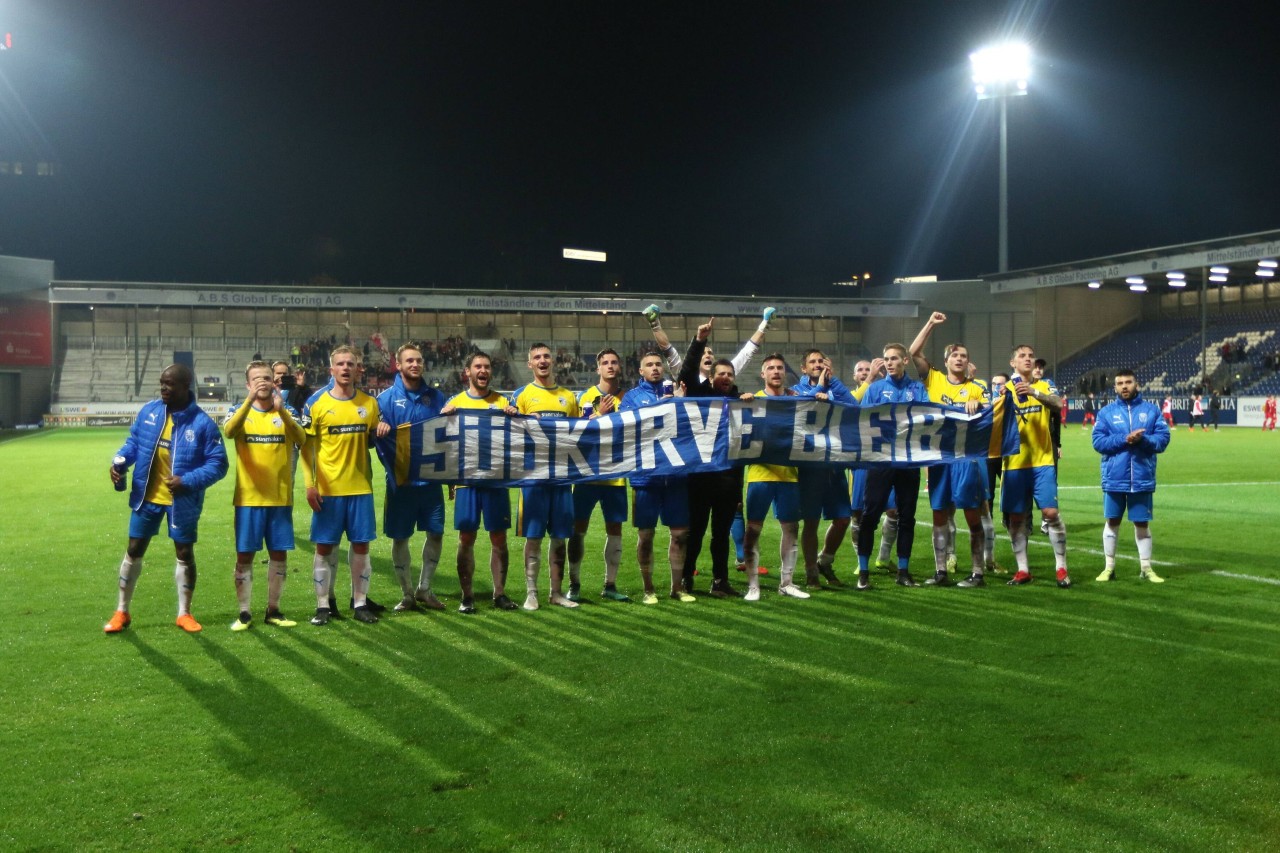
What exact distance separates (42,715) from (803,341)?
189ft

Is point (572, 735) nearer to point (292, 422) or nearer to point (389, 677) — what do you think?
point (389, 677)

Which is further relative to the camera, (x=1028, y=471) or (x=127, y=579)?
(x=1028, y=471)

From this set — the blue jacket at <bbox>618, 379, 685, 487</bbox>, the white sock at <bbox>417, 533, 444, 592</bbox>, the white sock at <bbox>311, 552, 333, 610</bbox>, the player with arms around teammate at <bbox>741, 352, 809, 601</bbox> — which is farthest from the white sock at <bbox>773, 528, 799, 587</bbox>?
the white sock at <bbox>311, 552, 333, 610</bbox>

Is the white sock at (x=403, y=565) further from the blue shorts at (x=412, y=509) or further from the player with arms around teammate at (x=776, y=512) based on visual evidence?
the player with arms around teammate at (x=776, y=512)

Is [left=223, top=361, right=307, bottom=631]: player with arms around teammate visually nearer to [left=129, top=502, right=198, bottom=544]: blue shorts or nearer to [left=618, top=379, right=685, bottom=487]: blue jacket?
[left=129, top=502, right=198, bottom=544]: blue shorts

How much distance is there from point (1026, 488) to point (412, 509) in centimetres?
555

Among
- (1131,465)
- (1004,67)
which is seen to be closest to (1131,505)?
(1131,465)

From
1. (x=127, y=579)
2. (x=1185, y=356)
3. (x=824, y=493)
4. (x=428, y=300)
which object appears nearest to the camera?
(x=127, y=579)

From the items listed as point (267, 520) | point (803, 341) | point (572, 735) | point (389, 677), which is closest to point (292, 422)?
point (267, 520)

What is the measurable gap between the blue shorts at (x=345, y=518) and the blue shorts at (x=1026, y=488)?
562 centimetres

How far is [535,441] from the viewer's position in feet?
27.0

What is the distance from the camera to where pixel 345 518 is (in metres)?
7.56

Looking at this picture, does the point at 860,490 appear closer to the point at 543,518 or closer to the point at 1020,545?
the point at 1020,545

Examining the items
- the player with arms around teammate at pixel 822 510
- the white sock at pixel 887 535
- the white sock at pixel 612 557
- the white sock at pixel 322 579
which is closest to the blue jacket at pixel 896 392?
the player with arms around teammate at pixel 822 510
